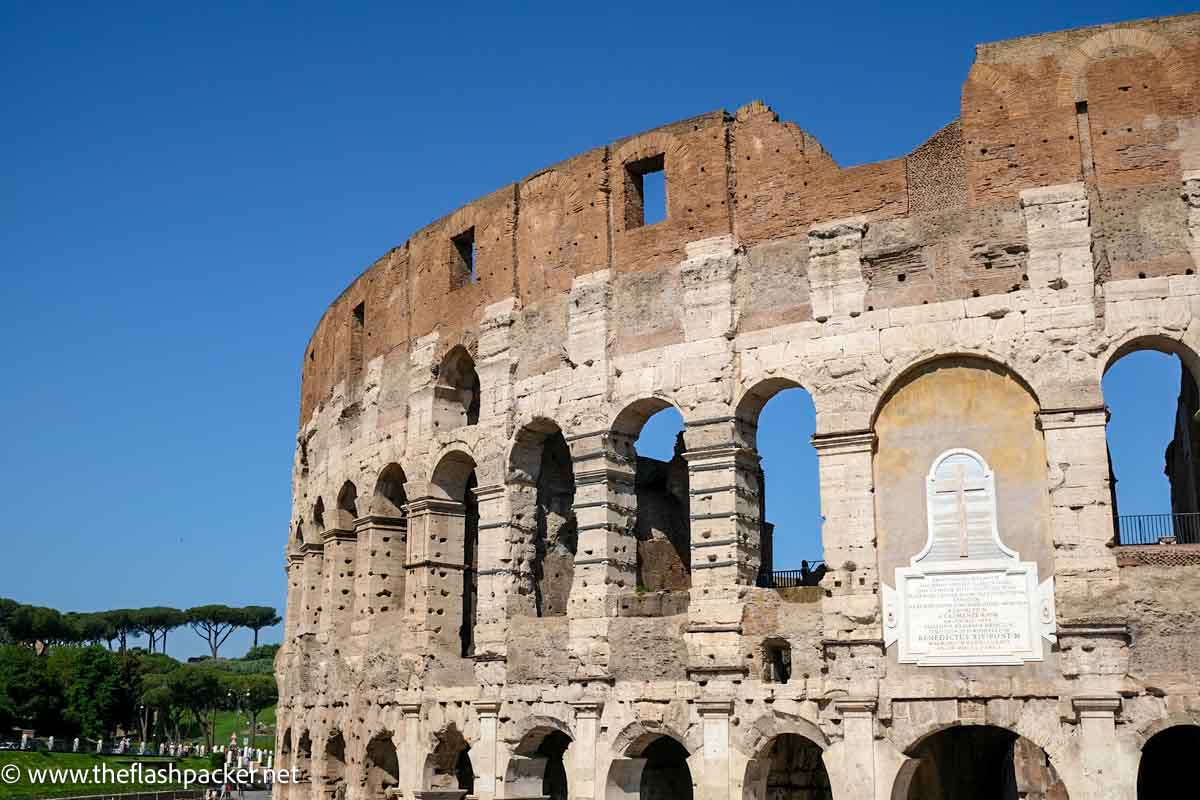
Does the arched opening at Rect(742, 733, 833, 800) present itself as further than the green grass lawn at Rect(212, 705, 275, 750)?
No

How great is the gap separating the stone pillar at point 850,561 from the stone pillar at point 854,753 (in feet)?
0.55

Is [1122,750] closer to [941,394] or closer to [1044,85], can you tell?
[941,394]

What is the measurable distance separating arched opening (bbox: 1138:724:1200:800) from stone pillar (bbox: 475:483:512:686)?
8.45 metres

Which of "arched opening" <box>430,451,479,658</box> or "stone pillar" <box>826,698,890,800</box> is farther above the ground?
"arched opening" <box>430,451,479,658</box>

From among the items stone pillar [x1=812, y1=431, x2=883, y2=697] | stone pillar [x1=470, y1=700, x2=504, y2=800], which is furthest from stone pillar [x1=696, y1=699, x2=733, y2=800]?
stone pillar [x1=470, y1=700, x2=504, y2=800]

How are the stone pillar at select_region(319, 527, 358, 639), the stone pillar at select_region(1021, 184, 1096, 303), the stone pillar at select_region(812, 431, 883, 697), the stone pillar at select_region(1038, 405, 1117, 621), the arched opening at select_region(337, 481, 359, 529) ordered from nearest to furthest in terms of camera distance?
the stone pillar at select_region(1038, 405, 1117, 621), the stone pillar at select_region(1021, 184, 1096, 303), the stone pillar at select_region(812, 431, 883, 697), the stone pillar at select_region(319, 527, 358, 639), the arched opening at select_region(337, 481, 359, 529)

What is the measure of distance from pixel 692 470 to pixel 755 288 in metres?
2.28

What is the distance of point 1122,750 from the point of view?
459 inches

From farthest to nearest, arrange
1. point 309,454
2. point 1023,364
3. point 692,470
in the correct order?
point 309,454, point 692,470, point 1023,364

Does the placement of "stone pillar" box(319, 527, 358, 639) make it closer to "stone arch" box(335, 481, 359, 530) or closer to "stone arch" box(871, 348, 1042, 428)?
"stone arch" box(335, 481, 359, 530)

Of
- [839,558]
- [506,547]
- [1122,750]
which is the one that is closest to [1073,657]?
[1122,750]

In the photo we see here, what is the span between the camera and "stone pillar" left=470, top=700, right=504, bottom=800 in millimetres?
15602

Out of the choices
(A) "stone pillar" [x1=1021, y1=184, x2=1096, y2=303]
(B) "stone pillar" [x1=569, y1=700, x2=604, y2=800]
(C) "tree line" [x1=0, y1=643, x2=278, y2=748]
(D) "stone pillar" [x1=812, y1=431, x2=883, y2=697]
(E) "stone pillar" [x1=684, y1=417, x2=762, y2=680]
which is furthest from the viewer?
(C) "tree line" [x1=0, y1=643, x2=278, y2=748]

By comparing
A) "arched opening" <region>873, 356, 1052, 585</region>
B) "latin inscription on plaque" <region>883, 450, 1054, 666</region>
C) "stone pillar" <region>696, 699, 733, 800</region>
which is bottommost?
"stone pillar" <region>696, 699, 733, 800</region>
